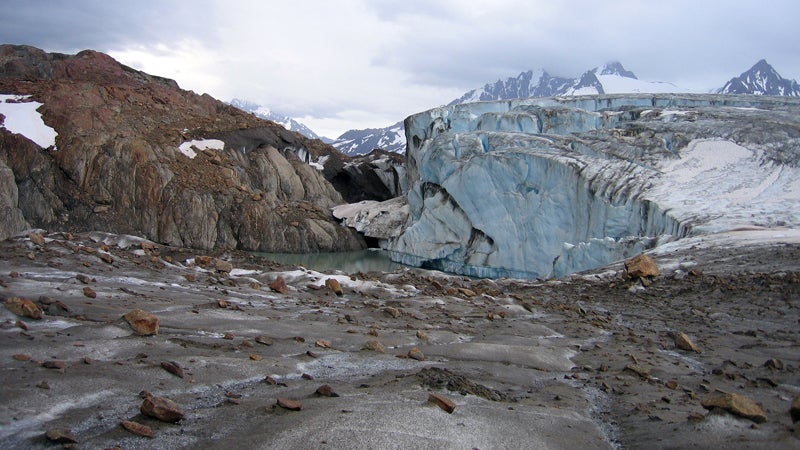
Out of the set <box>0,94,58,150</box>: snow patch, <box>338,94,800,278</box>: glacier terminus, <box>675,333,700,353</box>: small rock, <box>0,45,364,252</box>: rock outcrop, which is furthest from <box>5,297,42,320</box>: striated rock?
<box>0,94,58,150</box>: snow patch

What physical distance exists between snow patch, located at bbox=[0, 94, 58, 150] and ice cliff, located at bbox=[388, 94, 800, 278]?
20.7 meters

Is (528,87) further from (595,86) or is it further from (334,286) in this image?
(334,286)

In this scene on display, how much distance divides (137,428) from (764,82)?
399ft

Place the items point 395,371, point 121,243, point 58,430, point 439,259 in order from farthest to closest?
point 439,259, point 121,243, point 395,371, point 58,430

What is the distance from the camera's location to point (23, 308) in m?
6.40

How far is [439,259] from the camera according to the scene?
32.5m

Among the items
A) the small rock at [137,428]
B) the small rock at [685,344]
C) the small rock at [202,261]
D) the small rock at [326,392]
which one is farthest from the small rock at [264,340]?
the small rock at [202,261]

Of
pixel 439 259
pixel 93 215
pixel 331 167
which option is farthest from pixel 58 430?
pixel 331 167

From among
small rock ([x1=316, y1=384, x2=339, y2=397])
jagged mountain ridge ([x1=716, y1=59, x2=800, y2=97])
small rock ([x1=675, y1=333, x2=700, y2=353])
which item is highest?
jagged mountain ridge ([x1=716, y1=59, x2=800, y2=97])

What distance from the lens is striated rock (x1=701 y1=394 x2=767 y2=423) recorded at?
476cm

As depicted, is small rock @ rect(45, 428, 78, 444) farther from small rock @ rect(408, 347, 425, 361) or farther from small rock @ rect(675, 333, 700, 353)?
small rock @ rect(675, 333, 700, 353)

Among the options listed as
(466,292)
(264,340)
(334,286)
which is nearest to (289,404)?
Answer: (264,340)

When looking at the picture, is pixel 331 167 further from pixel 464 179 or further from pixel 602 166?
pixel 602 166

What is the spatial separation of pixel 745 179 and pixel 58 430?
23.2 meters
